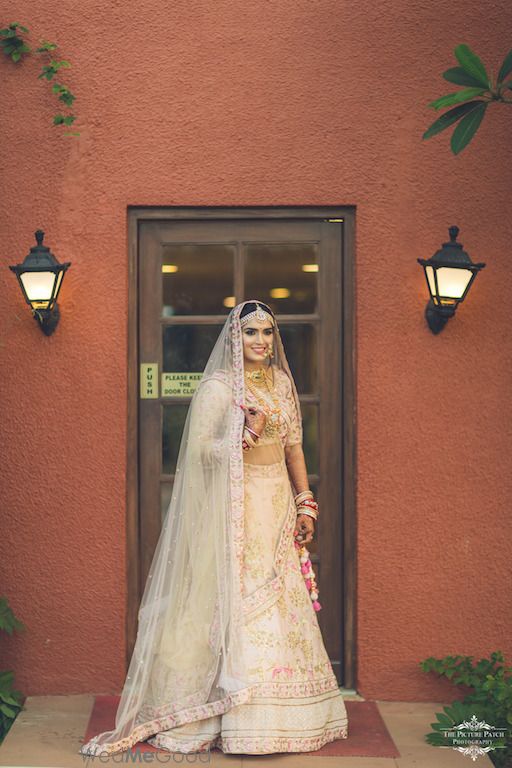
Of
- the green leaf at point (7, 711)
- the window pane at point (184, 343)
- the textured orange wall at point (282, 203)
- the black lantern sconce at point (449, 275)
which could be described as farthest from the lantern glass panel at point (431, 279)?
the green leaf at point (7, 711)

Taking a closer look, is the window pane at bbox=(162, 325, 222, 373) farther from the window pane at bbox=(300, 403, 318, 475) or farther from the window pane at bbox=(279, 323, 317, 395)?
the window pane at bbox=(300, 403, 318, 475)

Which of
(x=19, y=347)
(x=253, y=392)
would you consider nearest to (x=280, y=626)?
(x=253, y=392)

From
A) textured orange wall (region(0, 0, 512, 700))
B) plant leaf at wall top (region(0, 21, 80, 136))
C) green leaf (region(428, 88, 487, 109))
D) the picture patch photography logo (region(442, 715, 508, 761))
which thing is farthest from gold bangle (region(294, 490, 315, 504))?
plant leaf at wall top (region(0, 21, 80, 136))

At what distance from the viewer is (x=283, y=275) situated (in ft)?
16.5

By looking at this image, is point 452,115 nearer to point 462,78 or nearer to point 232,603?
point 462,78

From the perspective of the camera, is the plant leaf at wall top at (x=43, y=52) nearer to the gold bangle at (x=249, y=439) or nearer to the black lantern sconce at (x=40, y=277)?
the black lantern sconce at (x=40, y=277)

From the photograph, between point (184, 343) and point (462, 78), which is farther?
point (184, 343)

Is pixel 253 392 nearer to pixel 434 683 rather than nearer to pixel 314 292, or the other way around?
pixel 314 292

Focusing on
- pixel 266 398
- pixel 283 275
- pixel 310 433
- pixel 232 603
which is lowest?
pixel 232 603

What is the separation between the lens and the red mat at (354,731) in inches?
168

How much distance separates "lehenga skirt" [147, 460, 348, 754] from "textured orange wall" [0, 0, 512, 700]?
604 mm

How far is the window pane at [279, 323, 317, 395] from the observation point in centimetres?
505

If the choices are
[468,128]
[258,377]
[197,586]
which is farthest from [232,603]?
[468,128]

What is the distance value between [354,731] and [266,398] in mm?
1538
